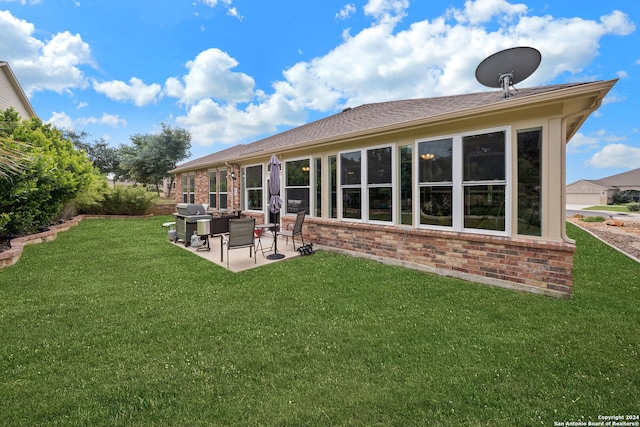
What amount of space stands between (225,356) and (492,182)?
17.1 ft

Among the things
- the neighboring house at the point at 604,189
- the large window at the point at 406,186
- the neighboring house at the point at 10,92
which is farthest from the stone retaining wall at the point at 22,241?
the neighboring house at the point at 604,189

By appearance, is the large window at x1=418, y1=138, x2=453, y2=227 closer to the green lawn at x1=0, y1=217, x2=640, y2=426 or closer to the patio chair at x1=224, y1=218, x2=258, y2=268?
the green lawn at x1=0, y1=217, x2=640, y2=426

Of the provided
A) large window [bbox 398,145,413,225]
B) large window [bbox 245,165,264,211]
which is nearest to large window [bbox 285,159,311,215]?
large window [bbox 245,165,264,211]

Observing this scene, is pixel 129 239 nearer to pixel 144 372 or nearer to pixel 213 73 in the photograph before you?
pixel 144 372

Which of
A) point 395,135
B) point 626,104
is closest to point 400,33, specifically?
point 395,135

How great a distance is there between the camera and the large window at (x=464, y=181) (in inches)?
198

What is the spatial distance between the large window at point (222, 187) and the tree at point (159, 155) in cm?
1572

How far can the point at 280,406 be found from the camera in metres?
2.20

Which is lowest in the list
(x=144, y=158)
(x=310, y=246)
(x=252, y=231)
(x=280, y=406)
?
(x=280, y=406)

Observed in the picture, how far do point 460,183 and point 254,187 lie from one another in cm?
794

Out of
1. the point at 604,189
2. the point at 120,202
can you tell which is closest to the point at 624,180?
the point at 604,189

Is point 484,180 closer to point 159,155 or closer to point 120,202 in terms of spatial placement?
point 120,202

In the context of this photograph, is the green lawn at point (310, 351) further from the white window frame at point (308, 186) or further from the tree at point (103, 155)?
the tree at point (103, 155)

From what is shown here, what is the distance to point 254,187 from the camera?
11125 millimetres
